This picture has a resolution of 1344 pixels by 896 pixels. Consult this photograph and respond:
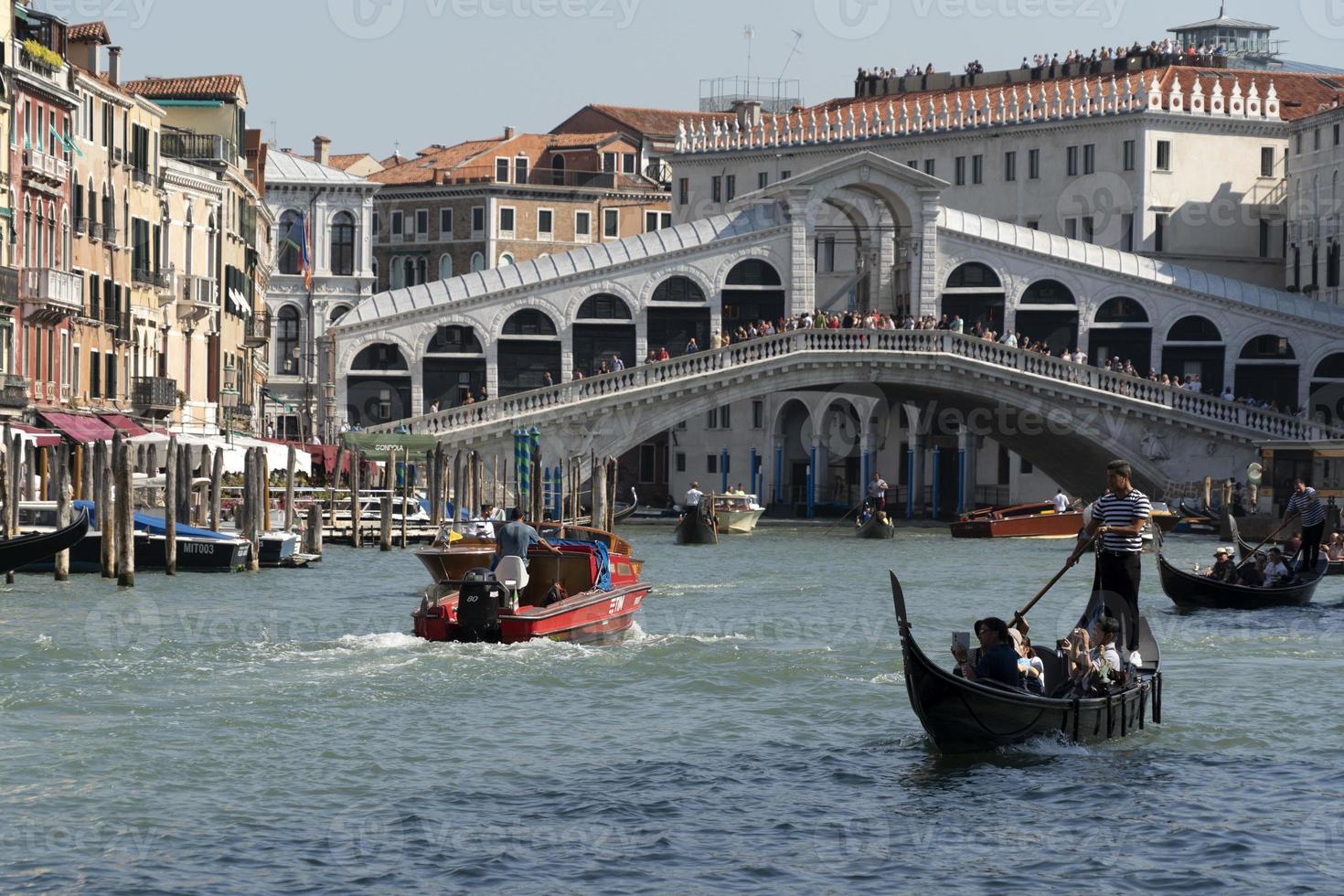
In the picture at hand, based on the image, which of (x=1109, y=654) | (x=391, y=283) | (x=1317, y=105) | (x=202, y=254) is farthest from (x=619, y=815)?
(x=391, y=283)

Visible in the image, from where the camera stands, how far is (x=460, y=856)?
1145 cm

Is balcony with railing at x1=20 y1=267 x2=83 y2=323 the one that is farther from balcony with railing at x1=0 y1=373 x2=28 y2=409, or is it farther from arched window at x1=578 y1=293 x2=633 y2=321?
arched window at x1=578 y1=293 x2=633 y2=321

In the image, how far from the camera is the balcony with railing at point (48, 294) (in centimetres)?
3041

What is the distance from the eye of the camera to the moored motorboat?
42.1 metres

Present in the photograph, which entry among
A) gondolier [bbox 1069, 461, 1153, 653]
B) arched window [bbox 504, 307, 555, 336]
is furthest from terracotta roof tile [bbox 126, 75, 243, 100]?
gondolier [bbox 1069, 461, 1153, 653]

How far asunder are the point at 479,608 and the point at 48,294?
1454cm

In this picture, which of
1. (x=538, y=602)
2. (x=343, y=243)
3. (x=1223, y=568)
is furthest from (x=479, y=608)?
(x=343, y=243)

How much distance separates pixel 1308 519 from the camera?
23.7m

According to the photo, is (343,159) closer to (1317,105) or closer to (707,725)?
(1317,105)

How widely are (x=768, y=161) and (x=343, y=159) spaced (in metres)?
16.8

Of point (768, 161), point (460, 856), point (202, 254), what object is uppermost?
point (768, 161)

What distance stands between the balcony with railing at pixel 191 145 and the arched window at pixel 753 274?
10370 millimetres

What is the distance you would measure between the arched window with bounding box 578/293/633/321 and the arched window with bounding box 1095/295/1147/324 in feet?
28.6

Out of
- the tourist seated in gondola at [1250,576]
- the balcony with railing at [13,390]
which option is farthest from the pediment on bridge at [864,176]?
the tourist seated in gondola at [1250,576]
